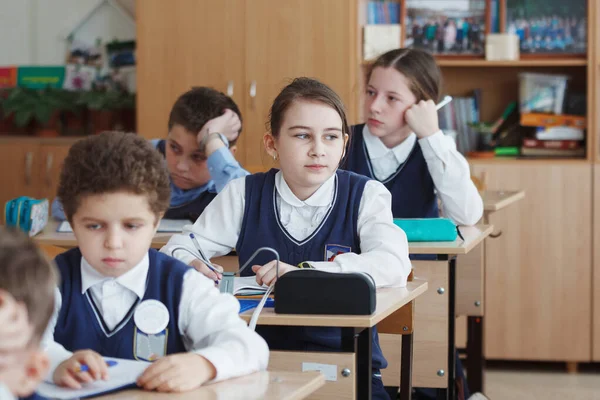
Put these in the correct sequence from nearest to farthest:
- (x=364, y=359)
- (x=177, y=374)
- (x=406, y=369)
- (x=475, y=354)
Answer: (x=177, y=374) → (x=364, y=359) → (x=406, y=369) → (x=475, y=354)

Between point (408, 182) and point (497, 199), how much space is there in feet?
1.93

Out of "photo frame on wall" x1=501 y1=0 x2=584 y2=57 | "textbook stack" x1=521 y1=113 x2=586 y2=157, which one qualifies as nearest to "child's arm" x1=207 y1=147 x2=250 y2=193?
"textbook stack" x1=521 y1=113 x2=586 y2=157

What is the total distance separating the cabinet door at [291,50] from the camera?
4.44 m

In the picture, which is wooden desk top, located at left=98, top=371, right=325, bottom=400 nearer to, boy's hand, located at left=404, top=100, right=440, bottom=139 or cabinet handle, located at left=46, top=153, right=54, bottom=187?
boy's hand, located at left=404, top=100, right=440, bottom=139

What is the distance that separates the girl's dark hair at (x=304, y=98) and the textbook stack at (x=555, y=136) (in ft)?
7.40

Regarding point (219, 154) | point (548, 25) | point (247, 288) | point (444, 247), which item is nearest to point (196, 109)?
point (219, 154)

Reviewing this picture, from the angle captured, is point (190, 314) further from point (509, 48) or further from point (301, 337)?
point (509, 48)

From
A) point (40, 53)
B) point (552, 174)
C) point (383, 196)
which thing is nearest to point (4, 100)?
point (40, 53)

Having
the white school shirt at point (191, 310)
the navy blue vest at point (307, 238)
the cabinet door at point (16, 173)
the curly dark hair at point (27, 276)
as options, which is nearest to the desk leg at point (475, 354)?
the navy blue vest at point (307, 238)

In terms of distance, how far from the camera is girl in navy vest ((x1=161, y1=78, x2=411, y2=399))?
2.32 meters

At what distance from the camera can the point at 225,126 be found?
11.1 ft

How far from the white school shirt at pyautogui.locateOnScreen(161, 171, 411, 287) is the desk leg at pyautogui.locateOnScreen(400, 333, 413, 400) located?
1.18 feet

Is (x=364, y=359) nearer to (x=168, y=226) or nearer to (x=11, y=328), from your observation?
(x=11, y=328)

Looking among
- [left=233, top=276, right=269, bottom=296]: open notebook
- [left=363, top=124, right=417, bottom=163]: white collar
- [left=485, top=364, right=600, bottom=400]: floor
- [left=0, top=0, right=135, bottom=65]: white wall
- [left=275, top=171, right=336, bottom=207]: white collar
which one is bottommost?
[left=485, top=364, right=600, bottom=400]: floor
